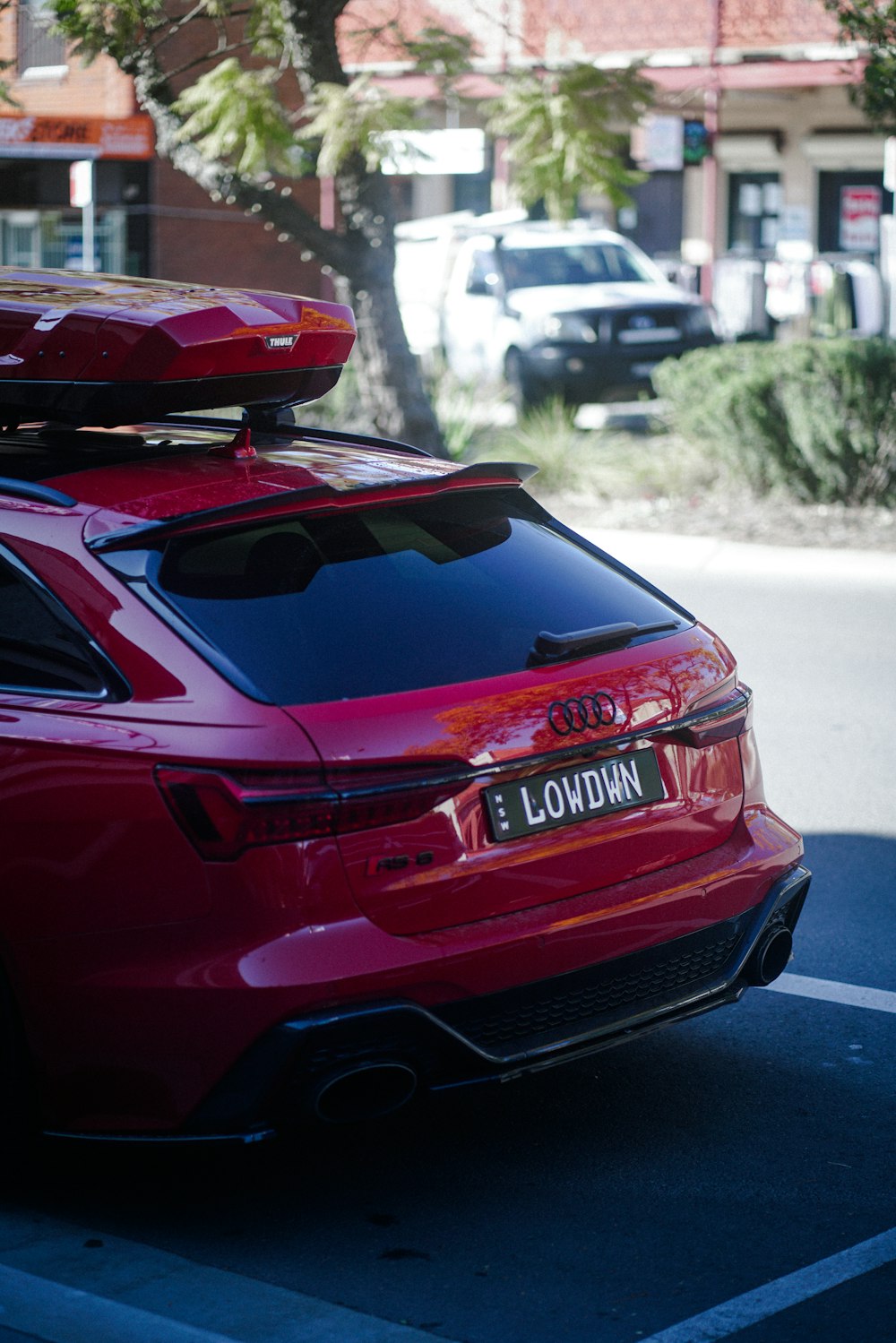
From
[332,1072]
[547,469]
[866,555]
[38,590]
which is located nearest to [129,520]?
[38,590]

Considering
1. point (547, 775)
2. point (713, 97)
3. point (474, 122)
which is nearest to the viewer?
point (547, 775)

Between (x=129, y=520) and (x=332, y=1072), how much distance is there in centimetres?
120

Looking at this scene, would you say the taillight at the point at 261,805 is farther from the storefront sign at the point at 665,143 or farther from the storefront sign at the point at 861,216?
the storefront sign at the point at 861,216

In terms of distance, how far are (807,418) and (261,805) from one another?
11.2m

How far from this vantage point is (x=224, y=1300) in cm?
342

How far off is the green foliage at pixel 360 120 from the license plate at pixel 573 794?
30.8ft

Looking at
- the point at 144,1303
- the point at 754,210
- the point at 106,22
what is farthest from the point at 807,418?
the point at 754,210

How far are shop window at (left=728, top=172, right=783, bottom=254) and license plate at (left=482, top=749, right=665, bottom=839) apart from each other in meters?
28.1

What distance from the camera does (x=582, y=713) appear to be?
3.82 m

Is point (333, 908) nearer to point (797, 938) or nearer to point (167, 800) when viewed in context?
point (167, 800)

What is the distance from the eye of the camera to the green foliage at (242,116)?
12562mm

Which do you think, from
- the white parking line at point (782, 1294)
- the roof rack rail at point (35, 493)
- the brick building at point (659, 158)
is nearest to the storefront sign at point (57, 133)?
the brick building at point (659, 158)

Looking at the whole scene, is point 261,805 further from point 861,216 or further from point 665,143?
point 861,216

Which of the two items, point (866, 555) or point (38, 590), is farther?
point (866, 555)
